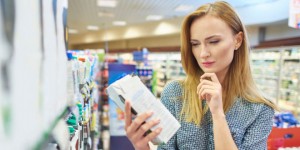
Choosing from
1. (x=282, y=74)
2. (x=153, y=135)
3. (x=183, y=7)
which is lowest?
(x=282, y=74)

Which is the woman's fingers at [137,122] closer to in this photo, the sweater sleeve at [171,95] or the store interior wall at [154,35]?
the sweater sleeve at [171,95]

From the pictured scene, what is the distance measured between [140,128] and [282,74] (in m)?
6.87

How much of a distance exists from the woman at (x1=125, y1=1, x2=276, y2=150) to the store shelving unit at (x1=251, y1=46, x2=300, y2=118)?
4.93m

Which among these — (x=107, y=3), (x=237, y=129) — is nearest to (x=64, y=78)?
(x=237, y=129)

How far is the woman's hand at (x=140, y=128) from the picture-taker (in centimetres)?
75

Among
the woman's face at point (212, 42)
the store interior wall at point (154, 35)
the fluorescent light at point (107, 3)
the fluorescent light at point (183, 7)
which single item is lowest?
the woman's face at point (212, 42)

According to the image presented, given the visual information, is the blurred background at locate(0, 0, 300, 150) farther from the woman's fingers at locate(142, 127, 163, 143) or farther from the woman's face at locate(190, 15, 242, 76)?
the woman's face at locate(190, 15, 242, 76)

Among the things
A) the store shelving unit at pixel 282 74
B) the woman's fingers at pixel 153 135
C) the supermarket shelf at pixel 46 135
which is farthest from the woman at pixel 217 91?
the store shelving unit at pixel 282 74

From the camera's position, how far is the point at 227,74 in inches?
51.0

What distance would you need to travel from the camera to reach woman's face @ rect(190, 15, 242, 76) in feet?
3.65

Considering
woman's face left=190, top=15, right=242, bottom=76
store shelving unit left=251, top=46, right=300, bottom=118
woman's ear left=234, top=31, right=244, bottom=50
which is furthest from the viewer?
store shelving unit left=251, top=46, right=300, bottom=118

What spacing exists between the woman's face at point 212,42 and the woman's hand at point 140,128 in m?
0.48

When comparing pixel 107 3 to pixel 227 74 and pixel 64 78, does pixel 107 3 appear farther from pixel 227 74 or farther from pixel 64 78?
pixel 64 78

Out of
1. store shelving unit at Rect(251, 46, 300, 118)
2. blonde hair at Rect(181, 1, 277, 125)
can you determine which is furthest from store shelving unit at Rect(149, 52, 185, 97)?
blonde hair at Rect(181, 1, 277, 125)
